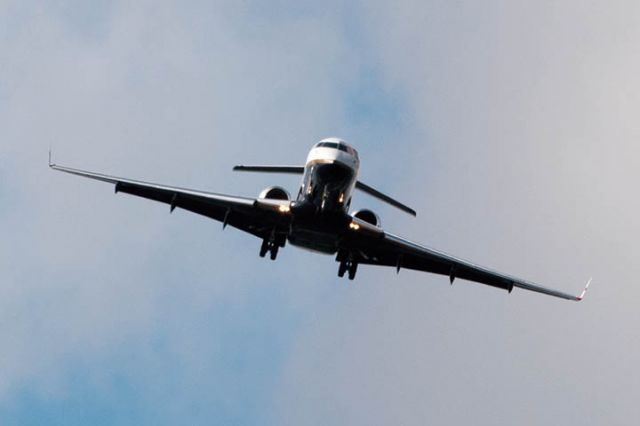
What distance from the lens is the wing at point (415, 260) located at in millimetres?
40469

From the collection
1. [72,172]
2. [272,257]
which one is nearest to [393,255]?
[272,257]

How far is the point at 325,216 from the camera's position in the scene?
37438 mm

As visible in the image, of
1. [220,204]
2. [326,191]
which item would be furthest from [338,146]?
[220,204]

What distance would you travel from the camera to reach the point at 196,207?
4244cm

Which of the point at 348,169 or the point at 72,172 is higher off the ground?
the point at 348,169

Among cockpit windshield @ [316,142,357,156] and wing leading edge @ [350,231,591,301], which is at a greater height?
cockpit windshield @ [316,142,357,156]

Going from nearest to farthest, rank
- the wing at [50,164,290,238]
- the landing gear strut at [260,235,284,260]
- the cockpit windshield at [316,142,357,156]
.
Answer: the cockpit windshield at [316,142,357,156]
the wing at [50,164,290,238]
the landing gear strut at [260,235,284,260]

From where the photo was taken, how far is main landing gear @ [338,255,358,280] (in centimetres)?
4244

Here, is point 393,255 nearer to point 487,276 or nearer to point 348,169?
point 487,276

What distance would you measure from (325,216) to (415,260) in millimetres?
7385

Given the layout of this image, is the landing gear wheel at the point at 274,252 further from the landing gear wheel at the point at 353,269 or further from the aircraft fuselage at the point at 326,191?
the aircraft fuselage at the point at 326,191

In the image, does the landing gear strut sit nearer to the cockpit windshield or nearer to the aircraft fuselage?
the aircraft fuselage

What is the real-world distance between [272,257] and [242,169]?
468 centimetres

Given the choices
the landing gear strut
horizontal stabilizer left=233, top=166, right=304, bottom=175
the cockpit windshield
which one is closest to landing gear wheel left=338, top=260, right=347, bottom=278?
the landing gear strut
